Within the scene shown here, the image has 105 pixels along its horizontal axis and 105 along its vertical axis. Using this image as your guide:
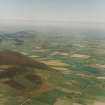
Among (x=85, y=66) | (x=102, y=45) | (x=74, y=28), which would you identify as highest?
(x=74, y=28)

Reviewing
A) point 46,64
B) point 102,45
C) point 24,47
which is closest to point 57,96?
point 46,64

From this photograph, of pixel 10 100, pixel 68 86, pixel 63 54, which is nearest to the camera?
pixel 10 100

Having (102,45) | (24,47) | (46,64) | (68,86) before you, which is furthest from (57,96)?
(102,45)

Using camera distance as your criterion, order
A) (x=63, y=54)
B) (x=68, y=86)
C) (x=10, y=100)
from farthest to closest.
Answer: (x=63, y=54)
(x=68, y=86)
(x=10, y=100)

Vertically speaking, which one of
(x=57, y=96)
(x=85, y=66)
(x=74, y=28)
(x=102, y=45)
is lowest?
(x=57, y=96)

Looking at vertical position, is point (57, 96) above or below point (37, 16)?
below

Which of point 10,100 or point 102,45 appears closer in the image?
point 10,100

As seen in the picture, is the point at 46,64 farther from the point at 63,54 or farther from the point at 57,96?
the point at 57,96

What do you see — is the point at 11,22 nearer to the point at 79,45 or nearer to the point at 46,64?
the point at 46,64

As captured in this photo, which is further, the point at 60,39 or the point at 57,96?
the point at 60,39
